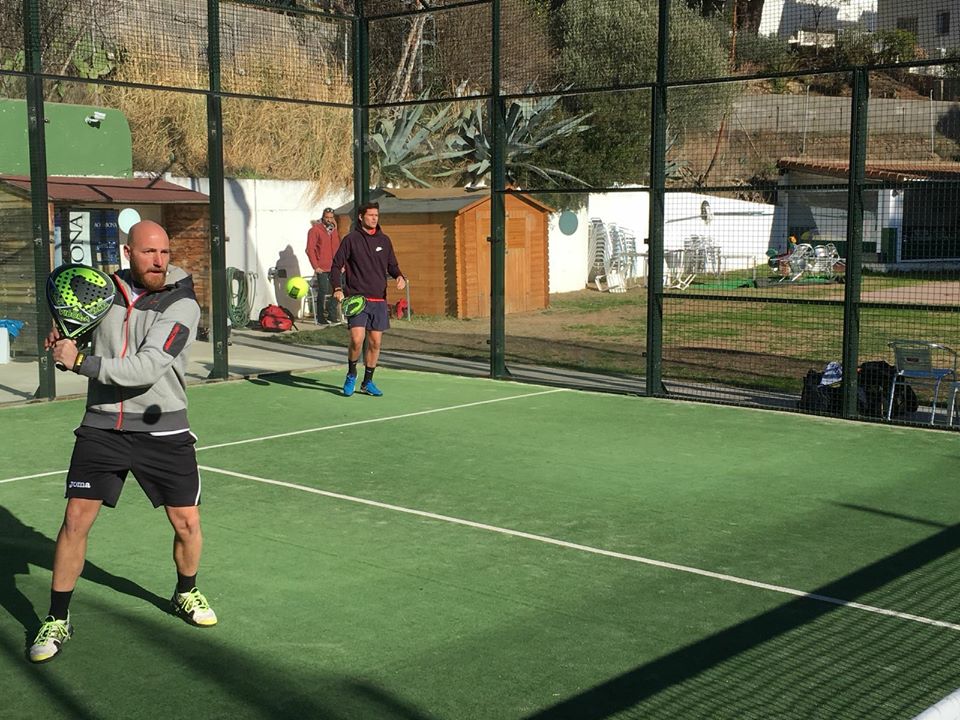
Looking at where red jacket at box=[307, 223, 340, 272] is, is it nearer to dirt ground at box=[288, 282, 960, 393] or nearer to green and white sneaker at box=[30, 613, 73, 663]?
dirt ground at box=[288, 282, 960, 393]

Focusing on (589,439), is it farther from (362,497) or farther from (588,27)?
(588,27)

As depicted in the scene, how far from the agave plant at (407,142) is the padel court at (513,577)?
15344 millimetres

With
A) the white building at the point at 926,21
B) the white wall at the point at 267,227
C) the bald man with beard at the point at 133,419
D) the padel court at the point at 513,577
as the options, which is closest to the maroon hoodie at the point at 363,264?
the padel court at the point at 513,577

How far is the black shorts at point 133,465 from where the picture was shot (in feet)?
16.7

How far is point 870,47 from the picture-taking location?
1428 centimetres

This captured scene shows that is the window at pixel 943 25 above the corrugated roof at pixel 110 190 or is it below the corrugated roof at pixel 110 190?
above

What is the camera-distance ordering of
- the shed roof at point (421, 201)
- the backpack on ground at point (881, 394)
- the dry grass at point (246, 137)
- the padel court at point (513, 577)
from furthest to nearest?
the dry grass at point (246, 137)
the shed roof at point (421, 201)
the backpack on ground at point (881, 394)
the padel court at point (513, 577)

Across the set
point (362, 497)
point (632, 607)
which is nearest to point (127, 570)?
point (362, 497)

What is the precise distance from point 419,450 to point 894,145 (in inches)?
940

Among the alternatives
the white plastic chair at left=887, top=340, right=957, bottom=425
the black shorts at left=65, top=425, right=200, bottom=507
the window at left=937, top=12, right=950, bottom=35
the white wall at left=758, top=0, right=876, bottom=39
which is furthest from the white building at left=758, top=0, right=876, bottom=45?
the black shorts at left=65, top=425, right=200, bottom=507

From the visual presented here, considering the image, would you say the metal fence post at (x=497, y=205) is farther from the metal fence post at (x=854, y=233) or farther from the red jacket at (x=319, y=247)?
the red jacket at (x=319, y=247)

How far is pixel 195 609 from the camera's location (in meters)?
5.47

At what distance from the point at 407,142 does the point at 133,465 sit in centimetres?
2070

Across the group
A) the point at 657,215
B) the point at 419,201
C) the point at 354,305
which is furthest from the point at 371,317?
the point at 419,201
